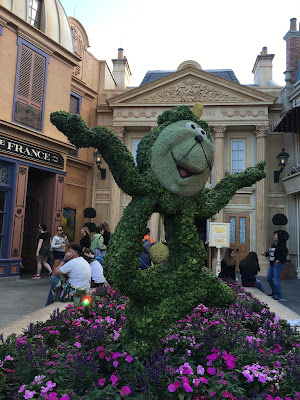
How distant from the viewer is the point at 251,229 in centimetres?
1425

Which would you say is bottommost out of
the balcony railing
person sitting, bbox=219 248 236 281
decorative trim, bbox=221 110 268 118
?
person sitting, bbox=219 248 236 281

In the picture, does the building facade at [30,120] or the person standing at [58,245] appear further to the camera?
the building facade at [30,120]

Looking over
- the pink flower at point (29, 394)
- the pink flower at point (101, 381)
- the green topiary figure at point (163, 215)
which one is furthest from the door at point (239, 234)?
the pink flower at point (29, 394)

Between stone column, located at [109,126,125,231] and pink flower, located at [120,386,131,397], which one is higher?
stone column, located at [109,126,125,231]

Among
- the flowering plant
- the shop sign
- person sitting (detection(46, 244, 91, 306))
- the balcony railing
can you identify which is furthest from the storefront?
the flowering plant

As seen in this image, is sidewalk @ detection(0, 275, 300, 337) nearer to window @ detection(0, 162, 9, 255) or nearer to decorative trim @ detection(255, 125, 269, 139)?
window @ detection(0, 162, 9, 255)

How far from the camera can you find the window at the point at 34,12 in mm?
10406

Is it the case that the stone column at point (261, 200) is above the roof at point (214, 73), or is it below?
below

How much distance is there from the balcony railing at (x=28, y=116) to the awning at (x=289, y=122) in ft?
28.7

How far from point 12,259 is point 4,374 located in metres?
7.18

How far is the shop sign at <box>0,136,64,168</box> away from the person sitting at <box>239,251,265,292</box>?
7.01 metres

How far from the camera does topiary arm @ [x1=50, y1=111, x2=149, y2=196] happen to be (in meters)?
2.84

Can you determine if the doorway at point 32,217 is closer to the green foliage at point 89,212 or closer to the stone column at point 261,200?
the green foliage at point 89,212

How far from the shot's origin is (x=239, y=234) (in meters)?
14.3
